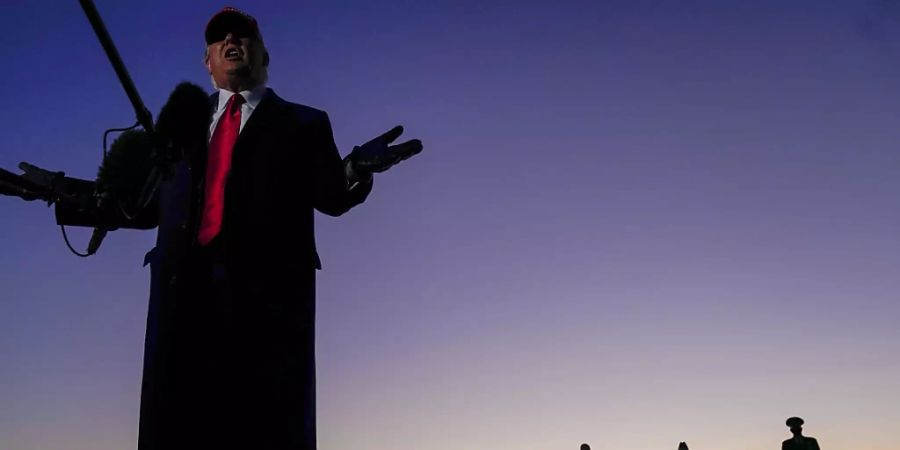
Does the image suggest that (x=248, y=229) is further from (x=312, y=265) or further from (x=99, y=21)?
(x=99, y=21)

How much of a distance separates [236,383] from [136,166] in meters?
1.82

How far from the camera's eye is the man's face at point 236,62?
563cm

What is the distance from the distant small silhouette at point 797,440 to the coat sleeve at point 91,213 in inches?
434

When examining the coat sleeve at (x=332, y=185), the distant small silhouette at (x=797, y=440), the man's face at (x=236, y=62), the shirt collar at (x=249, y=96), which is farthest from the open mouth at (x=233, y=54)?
the distant small silhouette at (x=797, y=440)

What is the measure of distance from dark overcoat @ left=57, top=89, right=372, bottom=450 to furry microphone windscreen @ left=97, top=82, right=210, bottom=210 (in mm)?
142

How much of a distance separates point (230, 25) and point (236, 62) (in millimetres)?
266

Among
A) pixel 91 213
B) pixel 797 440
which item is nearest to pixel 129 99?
pixel 91 213

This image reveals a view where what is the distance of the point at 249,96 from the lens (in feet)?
18.5

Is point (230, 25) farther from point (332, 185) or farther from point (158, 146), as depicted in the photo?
point (332, 185)

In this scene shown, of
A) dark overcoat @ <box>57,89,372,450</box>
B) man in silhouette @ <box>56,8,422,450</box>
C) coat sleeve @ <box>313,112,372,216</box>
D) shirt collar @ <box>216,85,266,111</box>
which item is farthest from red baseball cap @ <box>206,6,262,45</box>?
coat sleeve @ <box>313,112,372,216</box>

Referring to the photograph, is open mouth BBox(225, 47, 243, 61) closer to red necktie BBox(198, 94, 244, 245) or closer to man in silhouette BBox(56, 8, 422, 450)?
man in silhouette BBox(56, 8, 422, 450)

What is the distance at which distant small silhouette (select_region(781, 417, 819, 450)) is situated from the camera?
1321 cm

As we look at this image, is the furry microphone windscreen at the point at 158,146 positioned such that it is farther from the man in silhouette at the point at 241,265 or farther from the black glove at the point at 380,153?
the black glove at the point at 380,153

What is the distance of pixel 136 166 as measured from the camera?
19.1 ft
